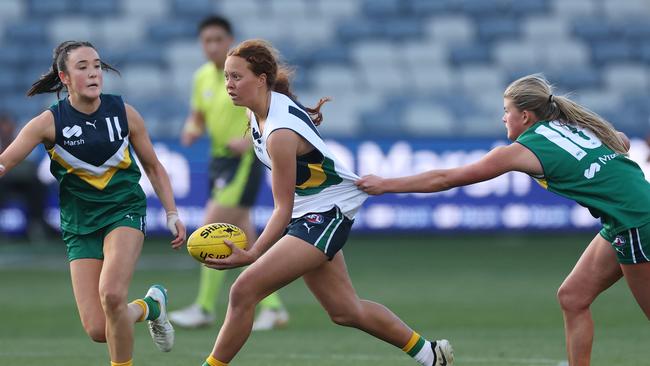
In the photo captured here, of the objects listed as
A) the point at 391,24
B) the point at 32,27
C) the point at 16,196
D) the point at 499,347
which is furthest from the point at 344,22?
the point at 499,347

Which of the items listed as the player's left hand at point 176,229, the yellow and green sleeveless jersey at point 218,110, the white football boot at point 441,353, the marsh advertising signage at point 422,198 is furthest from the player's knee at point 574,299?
the marsh advertising signage at point 422,198

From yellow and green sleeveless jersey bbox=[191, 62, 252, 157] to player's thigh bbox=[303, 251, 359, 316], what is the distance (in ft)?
12.7

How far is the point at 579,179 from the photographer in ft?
21.0

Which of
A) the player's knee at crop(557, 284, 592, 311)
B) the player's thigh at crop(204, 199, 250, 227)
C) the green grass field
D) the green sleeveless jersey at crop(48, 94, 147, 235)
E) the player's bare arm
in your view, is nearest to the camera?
the player's knee at crop(557, 284, 592, 311)

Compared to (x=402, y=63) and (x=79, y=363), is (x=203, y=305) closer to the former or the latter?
(x=79, y=363)

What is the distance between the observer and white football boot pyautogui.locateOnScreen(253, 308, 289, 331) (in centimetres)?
1031

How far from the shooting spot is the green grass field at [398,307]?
28.2ft

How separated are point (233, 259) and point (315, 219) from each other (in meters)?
0.60

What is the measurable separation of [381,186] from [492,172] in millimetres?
670

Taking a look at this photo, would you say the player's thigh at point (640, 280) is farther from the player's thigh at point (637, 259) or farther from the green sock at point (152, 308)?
the green sock at point (152, 308)

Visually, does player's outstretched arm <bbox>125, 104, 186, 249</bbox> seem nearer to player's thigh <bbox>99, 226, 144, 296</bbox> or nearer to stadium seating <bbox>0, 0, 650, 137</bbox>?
player's thigh <bbox>99, 226, 144, 296</bbox>

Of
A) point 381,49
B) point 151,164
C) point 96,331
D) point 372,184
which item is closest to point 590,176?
point 372,184

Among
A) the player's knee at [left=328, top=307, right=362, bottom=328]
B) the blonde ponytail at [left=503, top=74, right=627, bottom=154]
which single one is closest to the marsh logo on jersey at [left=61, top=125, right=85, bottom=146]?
the player's knee at [left=328, top=307, right=362, bottom=328]

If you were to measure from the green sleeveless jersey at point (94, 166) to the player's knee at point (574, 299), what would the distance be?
2659 mm
